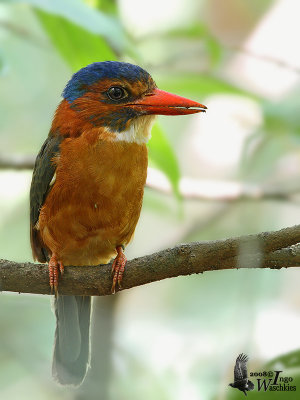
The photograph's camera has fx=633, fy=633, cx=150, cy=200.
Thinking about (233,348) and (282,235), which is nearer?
(282,235)

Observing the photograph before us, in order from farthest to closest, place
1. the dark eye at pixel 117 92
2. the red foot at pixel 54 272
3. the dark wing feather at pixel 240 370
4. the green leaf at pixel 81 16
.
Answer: the dark eye at pixel 117 92, the red foot at pixel 54 272, the green leaf at pixel 81 16, the dark wing feather at pixel 240 370

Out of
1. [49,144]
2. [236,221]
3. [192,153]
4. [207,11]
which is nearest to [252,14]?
[207,11]

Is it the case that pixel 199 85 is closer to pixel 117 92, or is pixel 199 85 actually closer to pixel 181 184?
pixel 117 92

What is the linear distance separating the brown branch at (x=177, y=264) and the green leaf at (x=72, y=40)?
1.16 meters

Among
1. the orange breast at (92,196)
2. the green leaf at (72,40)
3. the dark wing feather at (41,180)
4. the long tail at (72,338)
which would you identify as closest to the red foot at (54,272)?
the orange breast at (92,196)

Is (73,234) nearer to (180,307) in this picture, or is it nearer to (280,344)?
(280,344)

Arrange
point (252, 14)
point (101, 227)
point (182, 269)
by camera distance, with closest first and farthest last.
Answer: point (182, 269) → point (101, 227) → point (252, 14)

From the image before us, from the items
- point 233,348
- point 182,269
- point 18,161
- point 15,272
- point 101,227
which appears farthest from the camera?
point 233,348

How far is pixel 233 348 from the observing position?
496cm

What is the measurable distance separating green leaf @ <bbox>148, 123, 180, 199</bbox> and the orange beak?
0.34 feet

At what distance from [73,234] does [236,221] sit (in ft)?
11.9

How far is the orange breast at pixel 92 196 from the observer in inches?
132

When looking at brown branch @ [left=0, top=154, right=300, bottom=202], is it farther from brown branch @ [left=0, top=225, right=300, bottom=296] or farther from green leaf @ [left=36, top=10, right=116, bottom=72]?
brown branch @ [left=0, top=225, right=300, bottom=296]

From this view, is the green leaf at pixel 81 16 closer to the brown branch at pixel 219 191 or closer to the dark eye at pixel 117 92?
the dark eye at pixel 117 92
